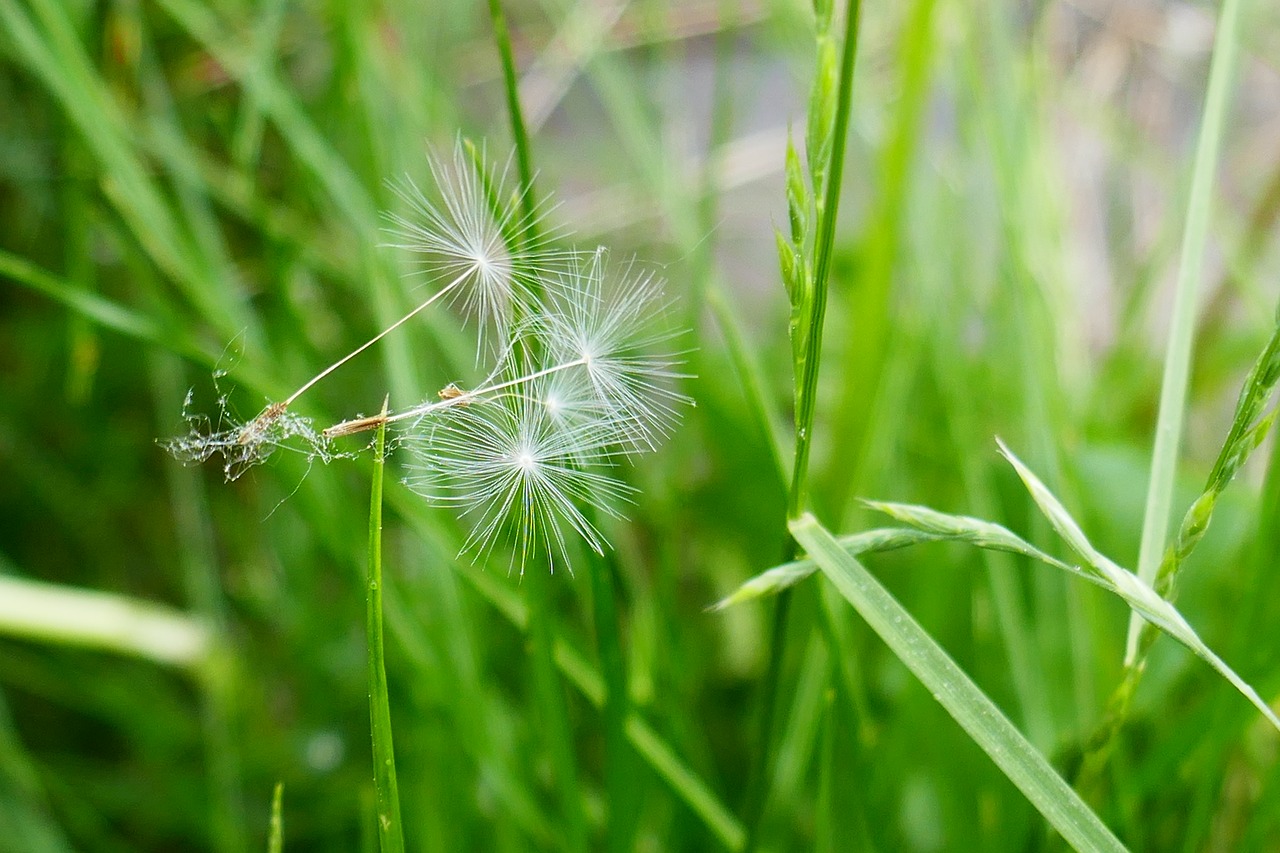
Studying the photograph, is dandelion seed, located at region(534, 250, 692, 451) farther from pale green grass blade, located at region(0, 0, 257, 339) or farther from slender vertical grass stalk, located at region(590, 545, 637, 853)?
pale green grass blade, located at region(0, 0, 257, 339)

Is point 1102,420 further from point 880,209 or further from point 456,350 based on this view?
point 456,350

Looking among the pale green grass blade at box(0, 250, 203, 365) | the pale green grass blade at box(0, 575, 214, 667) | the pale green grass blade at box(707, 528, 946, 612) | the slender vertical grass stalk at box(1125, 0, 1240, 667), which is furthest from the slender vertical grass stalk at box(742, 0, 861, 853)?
the pale green grass blade at box(0, 575, 214, 667)

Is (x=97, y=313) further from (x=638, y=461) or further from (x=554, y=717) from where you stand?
(x=638, y=461)

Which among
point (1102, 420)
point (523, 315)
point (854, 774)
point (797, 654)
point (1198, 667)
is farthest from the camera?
point (1102, 420)

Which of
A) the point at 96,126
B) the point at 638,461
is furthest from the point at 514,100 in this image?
Answer: the point at 638,461

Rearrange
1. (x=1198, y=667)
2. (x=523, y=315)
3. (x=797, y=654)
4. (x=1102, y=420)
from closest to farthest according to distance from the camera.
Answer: (x=523, y=315)
(x=1198, y=667)
(x=797, y=654)
(x=1102, y=420)

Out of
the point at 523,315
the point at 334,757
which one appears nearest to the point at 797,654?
the point at 334,757

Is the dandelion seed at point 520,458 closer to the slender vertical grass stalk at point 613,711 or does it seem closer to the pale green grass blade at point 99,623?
the slender vertical grass stalk at point 613,711
